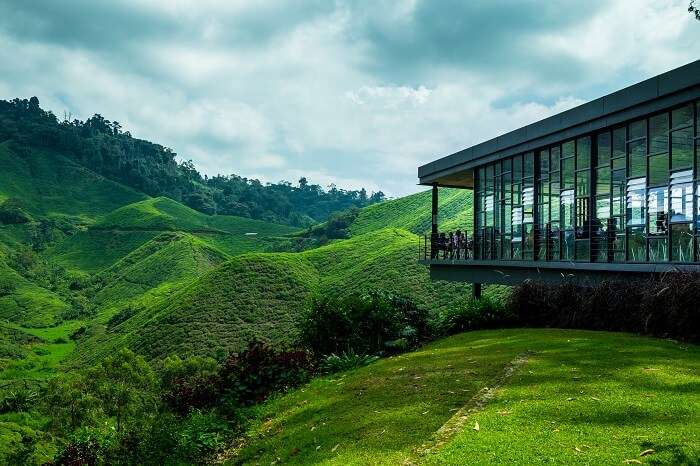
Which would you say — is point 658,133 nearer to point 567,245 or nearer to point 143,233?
point 567,245

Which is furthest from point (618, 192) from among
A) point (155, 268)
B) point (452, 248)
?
point (155, 268)

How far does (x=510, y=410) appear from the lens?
6.35 meters

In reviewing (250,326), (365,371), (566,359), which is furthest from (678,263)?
(250,326)

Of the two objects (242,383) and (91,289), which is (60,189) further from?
(242,383)

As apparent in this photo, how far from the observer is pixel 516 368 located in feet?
27.3

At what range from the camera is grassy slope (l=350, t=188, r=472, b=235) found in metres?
102

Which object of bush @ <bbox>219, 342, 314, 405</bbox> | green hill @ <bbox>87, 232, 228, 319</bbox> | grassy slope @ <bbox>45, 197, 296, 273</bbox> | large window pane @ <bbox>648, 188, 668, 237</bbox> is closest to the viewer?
bush @ <bbox>219, 342, 314, 405</bbox>

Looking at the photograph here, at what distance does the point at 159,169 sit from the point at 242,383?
174528 millimetres

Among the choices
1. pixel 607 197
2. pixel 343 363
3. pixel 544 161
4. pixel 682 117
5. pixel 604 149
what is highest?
pixel 682 117

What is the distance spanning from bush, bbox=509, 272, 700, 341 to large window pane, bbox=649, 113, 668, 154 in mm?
4456

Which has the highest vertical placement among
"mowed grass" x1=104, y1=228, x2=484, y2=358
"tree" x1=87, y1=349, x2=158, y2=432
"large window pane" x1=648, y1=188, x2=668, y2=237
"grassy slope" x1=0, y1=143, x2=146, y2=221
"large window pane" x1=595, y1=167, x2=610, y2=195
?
"grassy slope" x1=0, y1=143, x2=146, y2=221

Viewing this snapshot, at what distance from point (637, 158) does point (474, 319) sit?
6.65 m

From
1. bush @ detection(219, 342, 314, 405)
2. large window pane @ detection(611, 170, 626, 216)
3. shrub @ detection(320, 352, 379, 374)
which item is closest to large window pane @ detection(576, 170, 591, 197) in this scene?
large window pane @ detection(611, 170, 626, 216)

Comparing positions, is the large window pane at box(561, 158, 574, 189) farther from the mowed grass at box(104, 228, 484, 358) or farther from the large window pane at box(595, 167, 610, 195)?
the mowed grass at box(104, 228, 484, 358)
